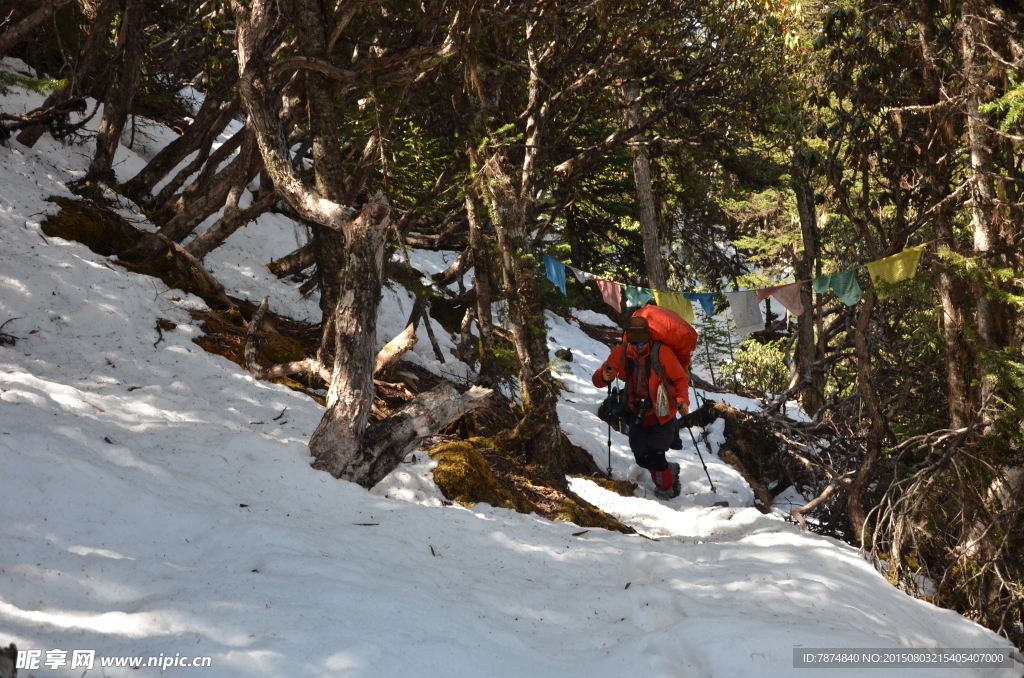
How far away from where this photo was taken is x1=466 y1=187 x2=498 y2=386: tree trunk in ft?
25.5

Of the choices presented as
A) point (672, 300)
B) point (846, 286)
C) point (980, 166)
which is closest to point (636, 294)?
point (672, 300)

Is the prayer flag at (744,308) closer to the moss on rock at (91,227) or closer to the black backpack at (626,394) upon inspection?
the black backpack at (626,394)

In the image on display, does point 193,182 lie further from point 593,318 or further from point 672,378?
point 593,318

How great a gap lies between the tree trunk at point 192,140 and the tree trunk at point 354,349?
546cm

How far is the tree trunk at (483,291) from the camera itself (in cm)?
777

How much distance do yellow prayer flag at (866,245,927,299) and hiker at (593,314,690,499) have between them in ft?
6.88

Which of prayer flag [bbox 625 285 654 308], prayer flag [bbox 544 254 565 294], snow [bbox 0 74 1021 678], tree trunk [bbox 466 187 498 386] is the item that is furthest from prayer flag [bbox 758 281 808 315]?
tree trunk [bbox 466 187 498 386]

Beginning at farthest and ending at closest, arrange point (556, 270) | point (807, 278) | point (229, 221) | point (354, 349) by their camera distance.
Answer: point (807, 278) < point (556, 270) < point (229, 221) < point (354, 349)

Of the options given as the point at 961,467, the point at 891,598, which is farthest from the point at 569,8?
the point at 891,598

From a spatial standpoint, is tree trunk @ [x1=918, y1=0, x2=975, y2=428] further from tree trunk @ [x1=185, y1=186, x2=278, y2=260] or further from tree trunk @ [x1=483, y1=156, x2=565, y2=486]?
tree trunk @ [x1=185, y1=186, x2=278, y2=260]

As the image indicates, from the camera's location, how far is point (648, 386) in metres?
7.58

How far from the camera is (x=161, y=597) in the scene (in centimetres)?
325

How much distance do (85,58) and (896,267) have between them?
32.3 feet

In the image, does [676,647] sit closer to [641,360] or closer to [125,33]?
[641,360]
